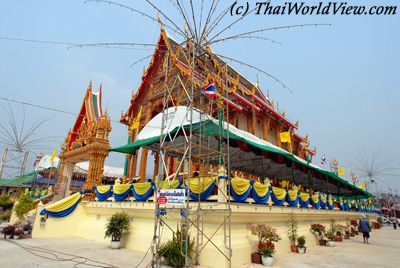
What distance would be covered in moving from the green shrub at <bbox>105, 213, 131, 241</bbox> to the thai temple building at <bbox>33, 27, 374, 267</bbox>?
37 cm

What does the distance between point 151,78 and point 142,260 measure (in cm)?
1532

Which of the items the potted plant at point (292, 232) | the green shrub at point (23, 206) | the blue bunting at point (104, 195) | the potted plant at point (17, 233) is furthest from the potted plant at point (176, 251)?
the green shrub at point (23, 206)

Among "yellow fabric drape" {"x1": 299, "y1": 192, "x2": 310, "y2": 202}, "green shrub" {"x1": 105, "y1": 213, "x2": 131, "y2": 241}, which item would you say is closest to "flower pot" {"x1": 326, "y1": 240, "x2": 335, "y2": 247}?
"yellow fabric drape" {"x1": 299, "y1": 192, "x2": 310, "y2": 202}

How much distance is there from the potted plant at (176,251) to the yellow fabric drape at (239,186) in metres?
2.15

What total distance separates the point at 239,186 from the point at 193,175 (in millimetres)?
4808

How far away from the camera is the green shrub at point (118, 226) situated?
1012 centimetres

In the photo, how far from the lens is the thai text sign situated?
698 cm

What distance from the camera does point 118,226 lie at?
10188 mm

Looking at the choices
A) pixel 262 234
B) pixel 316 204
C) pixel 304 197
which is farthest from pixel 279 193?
pixel 316 204

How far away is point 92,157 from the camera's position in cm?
1625

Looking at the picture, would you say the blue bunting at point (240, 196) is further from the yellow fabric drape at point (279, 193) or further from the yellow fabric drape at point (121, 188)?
the yellow fabric drape at point (121, 188)

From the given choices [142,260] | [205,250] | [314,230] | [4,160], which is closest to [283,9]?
[205,250]

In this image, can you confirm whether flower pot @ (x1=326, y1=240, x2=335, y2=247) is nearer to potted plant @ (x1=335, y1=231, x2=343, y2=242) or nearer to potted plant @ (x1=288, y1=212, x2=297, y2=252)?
potted plant @ (x1=335, y1=231, x2=343, y2=242)

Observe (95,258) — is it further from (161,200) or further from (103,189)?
(103,189)
